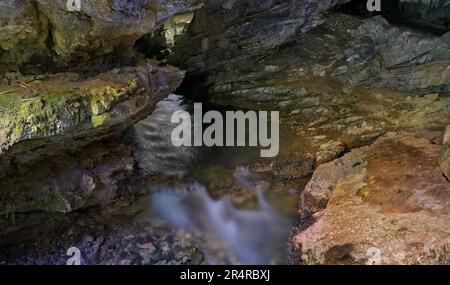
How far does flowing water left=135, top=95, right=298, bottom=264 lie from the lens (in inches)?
258

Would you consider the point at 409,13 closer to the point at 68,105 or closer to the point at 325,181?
the point at 325,181

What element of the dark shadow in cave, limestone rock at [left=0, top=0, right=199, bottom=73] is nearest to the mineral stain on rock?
limestone rock at [left=0, top=0, right=199, bottom=73]

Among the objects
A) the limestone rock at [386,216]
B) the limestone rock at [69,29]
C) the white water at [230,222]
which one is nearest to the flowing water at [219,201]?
the white water at [230,222]

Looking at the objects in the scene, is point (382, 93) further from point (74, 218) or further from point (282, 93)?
point (74, 218)

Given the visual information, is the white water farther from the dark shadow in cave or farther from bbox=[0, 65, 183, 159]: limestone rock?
the dark shadow in cave

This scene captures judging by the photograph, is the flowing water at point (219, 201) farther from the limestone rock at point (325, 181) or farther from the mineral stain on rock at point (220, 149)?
the limestone rock at point (325, 181)

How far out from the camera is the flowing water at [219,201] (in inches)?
258

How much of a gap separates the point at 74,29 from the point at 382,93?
7262mm

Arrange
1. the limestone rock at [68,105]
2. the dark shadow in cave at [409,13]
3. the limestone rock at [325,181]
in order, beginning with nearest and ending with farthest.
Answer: the limestone rock at [68,105], the limestone rock at [325,181], the dark shadow in cave at [409,13]

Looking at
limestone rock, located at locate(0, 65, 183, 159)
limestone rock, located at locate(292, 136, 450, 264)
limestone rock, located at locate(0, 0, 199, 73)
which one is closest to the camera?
limestone rock, located at locate(0, 65, 183, 159)

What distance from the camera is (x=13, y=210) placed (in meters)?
6.18

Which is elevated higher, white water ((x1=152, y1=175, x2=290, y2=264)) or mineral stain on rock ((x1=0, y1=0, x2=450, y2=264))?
mineral stain on rock ((x1=0, y1=0, x2=450, y2=264))

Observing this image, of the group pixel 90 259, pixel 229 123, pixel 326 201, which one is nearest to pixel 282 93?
pixel 229 123

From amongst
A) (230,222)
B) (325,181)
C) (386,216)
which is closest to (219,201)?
(230,222)
